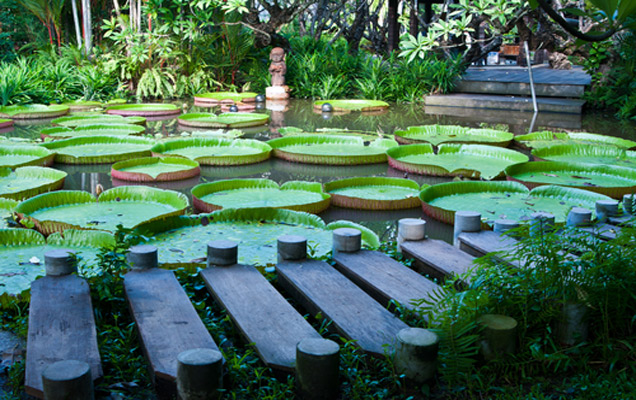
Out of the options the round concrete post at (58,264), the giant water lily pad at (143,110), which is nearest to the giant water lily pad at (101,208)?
the round concrete post at (58,264)

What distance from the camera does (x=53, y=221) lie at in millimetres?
3375

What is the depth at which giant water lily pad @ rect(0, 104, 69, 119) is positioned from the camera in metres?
8.63

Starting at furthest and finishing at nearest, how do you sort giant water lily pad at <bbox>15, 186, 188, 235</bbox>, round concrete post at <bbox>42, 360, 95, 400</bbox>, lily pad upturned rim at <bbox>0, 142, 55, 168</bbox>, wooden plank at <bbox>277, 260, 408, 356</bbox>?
lily pad upturned rim at <bbox>0, 142, 55, 168</bbox>, giant water lily pad at <bbox>15, 186, 188, 235</bbox>, wooden plank at <bbox>277, 260, 408, 356</bbox>, round concrete post at <bbox>42, 360, 95, 400</bbox>

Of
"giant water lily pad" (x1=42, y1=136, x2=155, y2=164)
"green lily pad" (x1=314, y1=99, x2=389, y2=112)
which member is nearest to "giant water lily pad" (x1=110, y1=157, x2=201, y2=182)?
"giant water lily pad" (x1=42, y1=136, x2=155, y2=164)

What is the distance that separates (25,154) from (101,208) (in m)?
2.14

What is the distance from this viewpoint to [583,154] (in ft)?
19.2

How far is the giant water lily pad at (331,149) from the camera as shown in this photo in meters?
5.76

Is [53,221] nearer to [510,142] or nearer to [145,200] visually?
[145,200]

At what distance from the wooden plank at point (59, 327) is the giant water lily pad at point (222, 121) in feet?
19.1

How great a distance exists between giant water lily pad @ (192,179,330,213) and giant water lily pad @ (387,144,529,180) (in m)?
1.27

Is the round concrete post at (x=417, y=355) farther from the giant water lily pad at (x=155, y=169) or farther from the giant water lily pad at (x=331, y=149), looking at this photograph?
the giant water lily pad at (x=331, y=149)

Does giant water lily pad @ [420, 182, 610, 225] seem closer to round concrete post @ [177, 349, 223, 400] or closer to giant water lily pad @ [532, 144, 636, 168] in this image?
giant water lily pad @ [532, 144, 636, 168]

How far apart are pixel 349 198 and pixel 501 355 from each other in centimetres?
262

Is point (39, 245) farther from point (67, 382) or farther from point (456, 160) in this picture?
point (456, 160)
